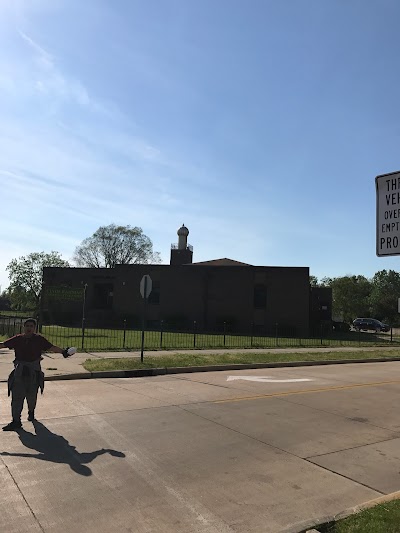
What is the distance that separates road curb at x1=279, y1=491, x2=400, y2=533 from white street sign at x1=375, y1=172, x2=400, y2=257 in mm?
2404

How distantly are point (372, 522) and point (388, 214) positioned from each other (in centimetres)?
274

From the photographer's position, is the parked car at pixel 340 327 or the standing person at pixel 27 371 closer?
the standing person at pixel 27 371

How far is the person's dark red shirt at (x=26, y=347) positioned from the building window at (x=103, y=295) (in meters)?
45.3

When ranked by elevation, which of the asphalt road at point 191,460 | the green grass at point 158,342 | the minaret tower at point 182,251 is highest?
the minaret tower at point 182,251

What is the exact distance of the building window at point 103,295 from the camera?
52844 mm

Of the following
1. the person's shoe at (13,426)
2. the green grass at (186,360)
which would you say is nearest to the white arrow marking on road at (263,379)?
the green grass at (186,360)

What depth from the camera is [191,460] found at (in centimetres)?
596

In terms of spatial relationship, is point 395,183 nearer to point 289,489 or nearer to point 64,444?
point 289,489

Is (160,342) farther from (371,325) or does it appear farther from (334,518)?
(371,325)

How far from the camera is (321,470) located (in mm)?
5777

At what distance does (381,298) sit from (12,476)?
95386 millimetres

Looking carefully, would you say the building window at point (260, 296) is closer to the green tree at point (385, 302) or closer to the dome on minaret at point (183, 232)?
the dome on minaret at point (183, 232)

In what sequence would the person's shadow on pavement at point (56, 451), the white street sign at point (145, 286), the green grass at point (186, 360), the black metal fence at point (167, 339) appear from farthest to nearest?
1. the black metal fence at point (167, 339)
2. the white street sign at point (145, 286)
3. the green grass at point (186, 360)
4. the person's shadow on pavement at point (56, 451)

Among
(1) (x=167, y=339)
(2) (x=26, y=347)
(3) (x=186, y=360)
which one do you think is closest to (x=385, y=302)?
(1) (x=167, y=339)
